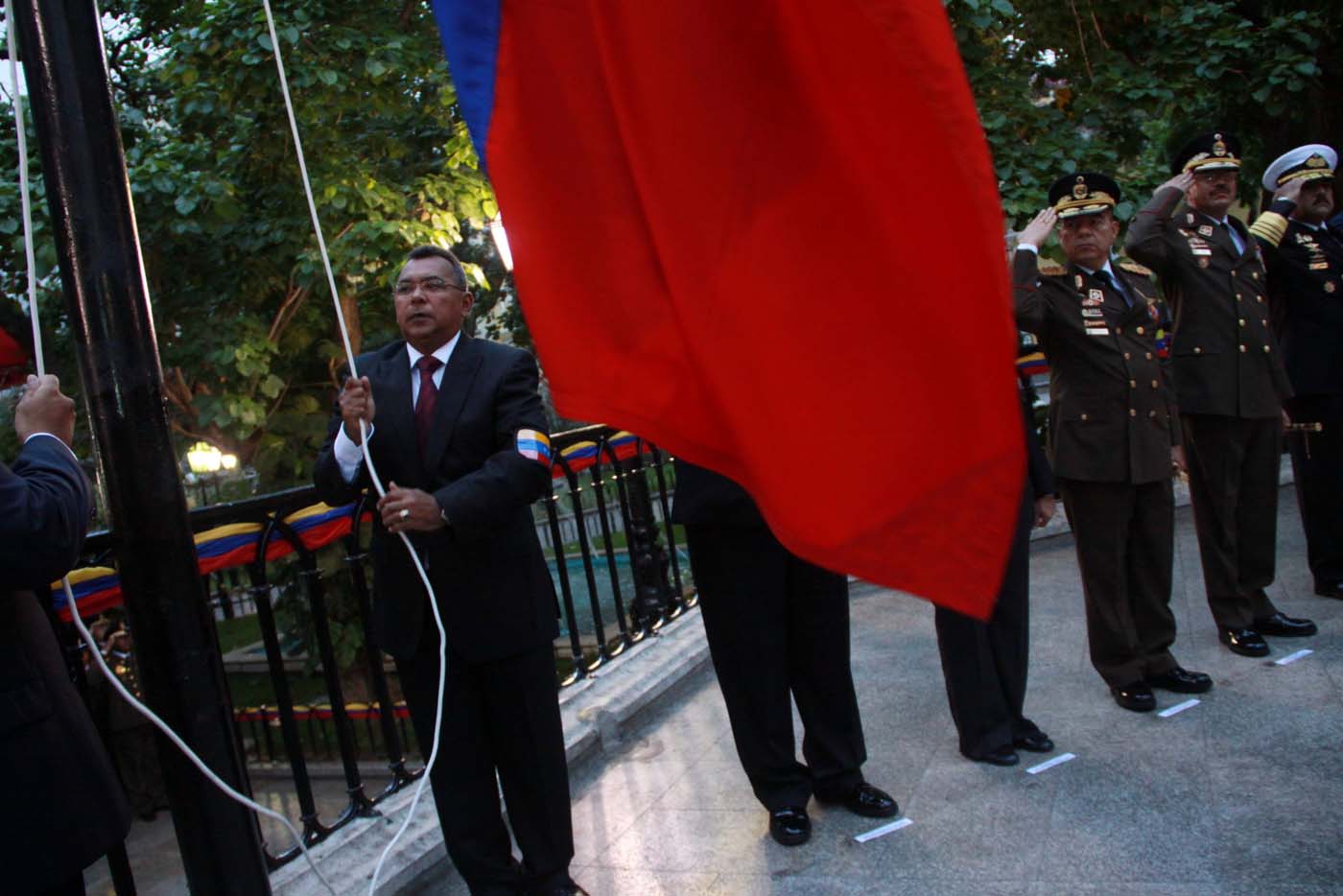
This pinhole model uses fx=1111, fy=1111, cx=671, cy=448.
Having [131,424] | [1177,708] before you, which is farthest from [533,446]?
[1177,708]

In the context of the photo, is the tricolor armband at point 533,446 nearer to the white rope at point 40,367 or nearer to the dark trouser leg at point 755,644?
the dark trouser leg at point 755,644

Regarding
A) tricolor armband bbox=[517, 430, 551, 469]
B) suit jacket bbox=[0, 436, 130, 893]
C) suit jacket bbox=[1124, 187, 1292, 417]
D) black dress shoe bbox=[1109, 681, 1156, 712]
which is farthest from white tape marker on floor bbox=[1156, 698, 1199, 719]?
suit jacket bbox=[0, 436, 130, 893]

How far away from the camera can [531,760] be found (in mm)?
3305

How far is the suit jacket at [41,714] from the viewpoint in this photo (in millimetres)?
2059

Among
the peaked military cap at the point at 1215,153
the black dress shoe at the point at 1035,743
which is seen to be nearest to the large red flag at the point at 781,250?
the black dress shoe at the point at 1035,743

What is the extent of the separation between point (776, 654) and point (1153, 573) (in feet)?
6.06

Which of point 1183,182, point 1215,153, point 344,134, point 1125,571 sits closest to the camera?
point 1125,571

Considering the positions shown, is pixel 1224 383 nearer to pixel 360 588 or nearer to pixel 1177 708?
pixel 1177 708

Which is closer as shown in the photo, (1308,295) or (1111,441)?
(1111,441)

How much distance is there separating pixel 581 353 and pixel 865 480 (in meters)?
0.58

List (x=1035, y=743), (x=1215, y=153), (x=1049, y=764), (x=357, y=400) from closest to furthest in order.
→ (x=357, y=400) < (x=1049, y=764) < (x=1035, y=743) < (x=1215, y=153)

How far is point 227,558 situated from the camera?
11.8 feet

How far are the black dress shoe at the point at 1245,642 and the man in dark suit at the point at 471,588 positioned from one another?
3.21 m

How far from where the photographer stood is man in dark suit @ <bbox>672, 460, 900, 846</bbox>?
3.60 metres
